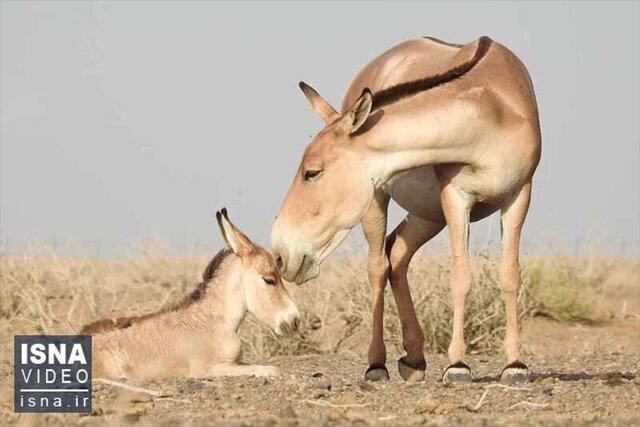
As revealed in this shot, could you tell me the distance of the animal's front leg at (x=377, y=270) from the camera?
36.2 feet

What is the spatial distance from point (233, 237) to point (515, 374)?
9.09ft

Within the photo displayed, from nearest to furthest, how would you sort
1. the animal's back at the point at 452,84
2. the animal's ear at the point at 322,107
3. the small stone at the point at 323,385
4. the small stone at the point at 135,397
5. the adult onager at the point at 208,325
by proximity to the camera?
the small stone at the point at 135,397, the small stone at the point at 323,385, the animal's back at the point at 452,84, the animal's ear at the point at 322,107, the adult onager at the point at 208,325

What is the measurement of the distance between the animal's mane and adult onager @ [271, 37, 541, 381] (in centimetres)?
182

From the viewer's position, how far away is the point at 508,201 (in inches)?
391

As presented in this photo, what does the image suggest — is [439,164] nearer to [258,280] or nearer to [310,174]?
[310,174]

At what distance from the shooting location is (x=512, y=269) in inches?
398

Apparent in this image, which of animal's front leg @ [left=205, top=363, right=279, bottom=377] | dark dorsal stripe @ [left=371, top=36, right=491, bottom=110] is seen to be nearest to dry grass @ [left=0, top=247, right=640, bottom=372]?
animal's front leg @ [left=205, top=363, right=279, bottom=377]

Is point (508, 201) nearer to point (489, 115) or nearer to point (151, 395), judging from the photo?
point (489, 115)

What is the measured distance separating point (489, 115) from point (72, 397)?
142 inches

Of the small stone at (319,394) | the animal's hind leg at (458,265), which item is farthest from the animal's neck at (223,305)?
the small stone at (319,394)

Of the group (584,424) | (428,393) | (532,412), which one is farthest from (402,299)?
(584,424)

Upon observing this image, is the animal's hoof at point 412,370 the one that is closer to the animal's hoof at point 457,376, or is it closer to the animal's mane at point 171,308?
the animal's hoof at point 457,376

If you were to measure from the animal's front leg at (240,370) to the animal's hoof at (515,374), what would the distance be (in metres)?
1.88

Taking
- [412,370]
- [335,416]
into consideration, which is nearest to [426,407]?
[335,416]
